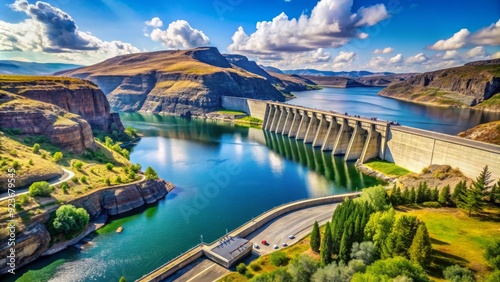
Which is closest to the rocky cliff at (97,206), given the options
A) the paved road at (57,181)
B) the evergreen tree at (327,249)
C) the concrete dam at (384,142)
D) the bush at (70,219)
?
the bush at (70,219)

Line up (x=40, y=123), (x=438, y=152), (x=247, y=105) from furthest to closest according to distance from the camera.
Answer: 1. (x=247, y=105)
2. (x=438, y=152)
3. (x=40, y=123)

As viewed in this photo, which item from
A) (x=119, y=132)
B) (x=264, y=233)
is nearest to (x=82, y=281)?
(x=264, y=233)

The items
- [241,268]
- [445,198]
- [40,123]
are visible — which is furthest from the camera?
[40,123]

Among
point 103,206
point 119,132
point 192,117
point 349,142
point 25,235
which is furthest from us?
point 192,117

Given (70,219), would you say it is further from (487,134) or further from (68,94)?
(487,134)

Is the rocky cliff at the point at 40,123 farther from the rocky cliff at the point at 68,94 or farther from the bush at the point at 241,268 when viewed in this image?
the bush at the point at 241,268

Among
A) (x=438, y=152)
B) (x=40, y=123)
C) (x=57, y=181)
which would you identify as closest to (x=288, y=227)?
(x=57, y=181)

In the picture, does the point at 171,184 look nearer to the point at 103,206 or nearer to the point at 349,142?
the point at 103,206
